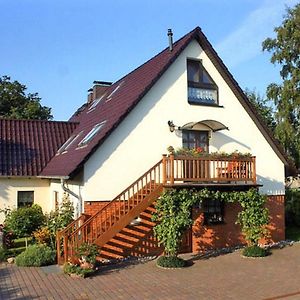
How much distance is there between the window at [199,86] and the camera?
52.9ft

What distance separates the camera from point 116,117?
47.3 ft

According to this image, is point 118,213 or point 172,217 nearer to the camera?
point 172,217

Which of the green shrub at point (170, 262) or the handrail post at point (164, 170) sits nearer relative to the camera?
the green shrub at point (170, 262)

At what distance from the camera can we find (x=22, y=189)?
18234 mm

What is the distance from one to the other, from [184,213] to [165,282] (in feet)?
8.81

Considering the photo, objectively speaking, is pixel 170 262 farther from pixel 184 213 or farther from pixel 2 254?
pixel 2 254

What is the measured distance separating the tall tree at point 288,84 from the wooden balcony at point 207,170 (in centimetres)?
1071

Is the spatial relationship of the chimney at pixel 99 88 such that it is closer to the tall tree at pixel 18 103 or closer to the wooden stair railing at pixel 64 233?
the wooden stair railing at pixel 64 233

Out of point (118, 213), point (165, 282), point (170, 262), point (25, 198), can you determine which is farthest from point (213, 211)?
point (25, 198)

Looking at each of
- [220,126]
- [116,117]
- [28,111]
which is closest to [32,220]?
[116,117]

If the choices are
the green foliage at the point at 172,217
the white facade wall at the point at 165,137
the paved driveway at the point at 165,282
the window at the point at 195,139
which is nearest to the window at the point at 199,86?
the white facade wall at the point at 165,137

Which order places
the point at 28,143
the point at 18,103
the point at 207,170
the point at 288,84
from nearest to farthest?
the point at 207,170, the point at 28,143, the point at 288,84, the point at 18,103

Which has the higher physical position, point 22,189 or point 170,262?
point 22,189

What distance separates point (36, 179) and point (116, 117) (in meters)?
6.27
